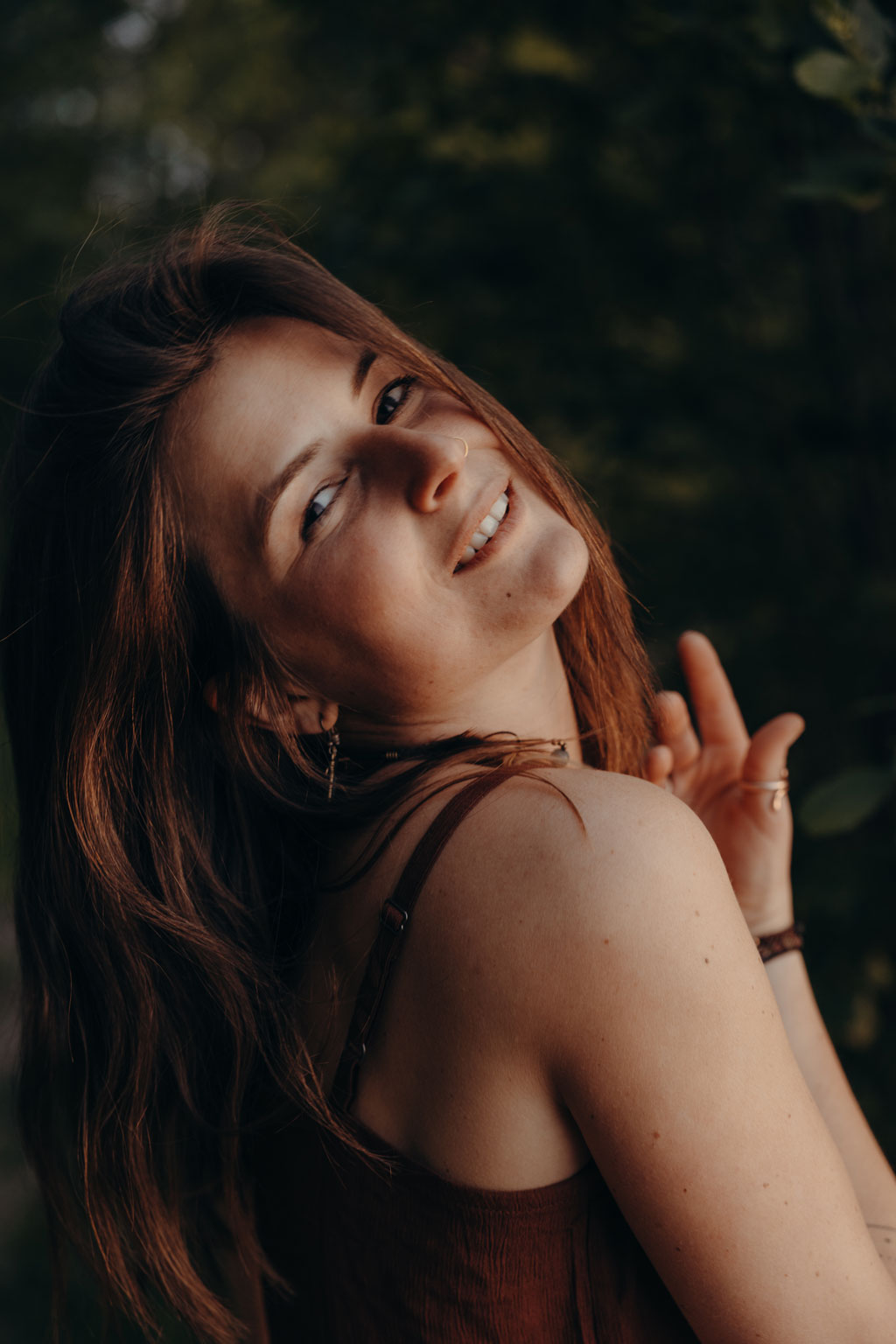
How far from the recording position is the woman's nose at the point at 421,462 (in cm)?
125

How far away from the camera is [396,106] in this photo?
211 centimetres

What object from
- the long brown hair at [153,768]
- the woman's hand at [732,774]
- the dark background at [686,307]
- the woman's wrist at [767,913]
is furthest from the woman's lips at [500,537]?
the woman's wrist at [767,913]

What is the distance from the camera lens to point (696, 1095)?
1009mm

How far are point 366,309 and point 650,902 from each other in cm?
91

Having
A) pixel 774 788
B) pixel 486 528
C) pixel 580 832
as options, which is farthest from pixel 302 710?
pixel 774 788

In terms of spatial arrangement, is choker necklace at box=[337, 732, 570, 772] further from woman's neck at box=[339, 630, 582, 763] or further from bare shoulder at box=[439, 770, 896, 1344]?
bare shoulder at box=[439, 770, 896, 1344]

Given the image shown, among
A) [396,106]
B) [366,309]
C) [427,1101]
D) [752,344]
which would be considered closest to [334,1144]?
[427,1101]

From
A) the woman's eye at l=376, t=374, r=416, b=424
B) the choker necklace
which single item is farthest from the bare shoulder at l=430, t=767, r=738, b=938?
the woman's eye at l=376, t=374, r=416, b=424

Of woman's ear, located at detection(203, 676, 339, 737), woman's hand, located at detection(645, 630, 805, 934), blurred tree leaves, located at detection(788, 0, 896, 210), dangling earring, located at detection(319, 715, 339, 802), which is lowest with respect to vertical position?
woman's hand, located at detection(645, 630, 805, 934)

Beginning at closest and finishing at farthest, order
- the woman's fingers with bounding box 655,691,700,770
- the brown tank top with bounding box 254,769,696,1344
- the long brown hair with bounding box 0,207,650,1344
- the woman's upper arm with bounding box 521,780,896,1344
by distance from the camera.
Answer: the woman's upper arm with bounding box 521,780,896,1344 → the brown tank top with bounding box 254,769,696,1344 → the long brown hair with bounding box 0,207,650,1344 → the woman's fingers with bounding box 655,691,700,770

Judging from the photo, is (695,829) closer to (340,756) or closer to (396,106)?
(340,756)

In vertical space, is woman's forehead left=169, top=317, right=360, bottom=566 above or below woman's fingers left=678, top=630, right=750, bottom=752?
above

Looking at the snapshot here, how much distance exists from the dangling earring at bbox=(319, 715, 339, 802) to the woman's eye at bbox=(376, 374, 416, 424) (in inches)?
16.5

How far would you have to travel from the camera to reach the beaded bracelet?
159 centimetres
